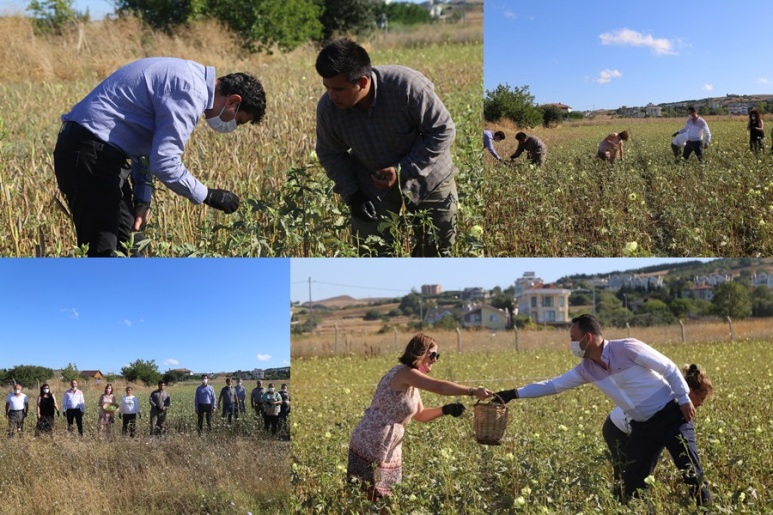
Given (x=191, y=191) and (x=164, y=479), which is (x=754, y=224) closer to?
(x=191, y=191)

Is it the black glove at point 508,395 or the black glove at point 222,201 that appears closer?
the black glove at point 508,395

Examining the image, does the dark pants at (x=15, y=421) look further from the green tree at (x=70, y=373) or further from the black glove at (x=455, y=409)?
the black glove at (x=455, y=409)

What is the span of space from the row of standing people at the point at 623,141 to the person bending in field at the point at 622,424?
8.60ft

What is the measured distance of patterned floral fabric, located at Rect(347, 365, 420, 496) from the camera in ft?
13.4

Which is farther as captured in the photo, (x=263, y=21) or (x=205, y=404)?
(x=263, y=21)

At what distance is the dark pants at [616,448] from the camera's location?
168 inches

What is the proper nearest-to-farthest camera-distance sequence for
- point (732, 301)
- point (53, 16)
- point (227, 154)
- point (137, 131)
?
point (137, 131), point (732, 301), point (227, 154), point (53, 16)

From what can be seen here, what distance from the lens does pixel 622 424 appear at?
441 cm

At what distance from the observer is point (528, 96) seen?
654cm

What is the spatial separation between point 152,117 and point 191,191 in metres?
0.43

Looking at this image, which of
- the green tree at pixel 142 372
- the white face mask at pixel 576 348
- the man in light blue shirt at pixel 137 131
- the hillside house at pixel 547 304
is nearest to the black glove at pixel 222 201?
the man in light blue shirt at pixel 137 131

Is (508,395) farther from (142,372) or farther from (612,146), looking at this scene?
(612,146)

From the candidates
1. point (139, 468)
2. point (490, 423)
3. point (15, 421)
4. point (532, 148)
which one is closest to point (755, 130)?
point (532, 148)

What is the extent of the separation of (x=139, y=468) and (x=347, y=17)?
2276cm
